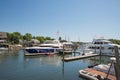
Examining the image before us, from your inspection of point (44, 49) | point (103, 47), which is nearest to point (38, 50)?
point (44, 49)

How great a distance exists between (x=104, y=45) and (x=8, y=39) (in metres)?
58.6

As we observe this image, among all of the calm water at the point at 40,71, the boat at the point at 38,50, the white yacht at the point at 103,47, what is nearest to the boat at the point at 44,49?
the boat at the point at 38,50

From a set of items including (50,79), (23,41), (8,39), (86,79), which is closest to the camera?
(86,79)

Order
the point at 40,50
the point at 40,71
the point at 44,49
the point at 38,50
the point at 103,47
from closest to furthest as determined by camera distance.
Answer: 1. the point at 40,71
2. the point at 38,50
3. the point at 40,50
4. the point at 103,47
5. the point at 44,49

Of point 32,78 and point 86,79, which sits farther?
point 32,78

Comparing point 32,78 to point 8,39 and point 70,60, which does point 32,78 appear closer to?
point 70,60

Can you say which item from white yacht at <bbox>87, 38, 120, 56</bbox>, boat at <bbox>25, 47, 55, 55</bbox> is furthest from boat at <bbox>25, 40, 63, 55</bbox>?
white yacht at <bbox>87, 38, 120, 56</bbox>

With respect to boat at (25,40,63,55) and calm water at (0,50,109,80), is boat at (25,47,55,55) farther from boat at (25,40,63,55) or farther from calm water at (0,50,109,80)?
calm water at (0,50,109,80)

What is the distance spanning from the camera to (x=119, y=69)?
24.3 ft

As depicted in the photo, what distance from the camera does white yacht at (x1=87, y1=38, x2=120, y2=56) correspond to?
42.6 m

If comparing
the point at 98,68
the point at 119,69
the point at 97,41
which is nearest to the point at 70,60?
the point at 98,68

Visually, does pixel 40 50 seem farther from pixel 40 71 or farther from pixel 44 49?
pixel 40 71

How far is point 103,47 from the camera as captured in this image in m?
44.6

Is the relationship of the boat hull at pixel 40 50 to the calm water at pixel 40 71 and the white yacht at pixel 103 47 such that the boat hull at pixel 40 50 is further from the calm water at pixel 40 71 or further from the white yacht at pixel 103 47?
the calm water at pixel 40 71
